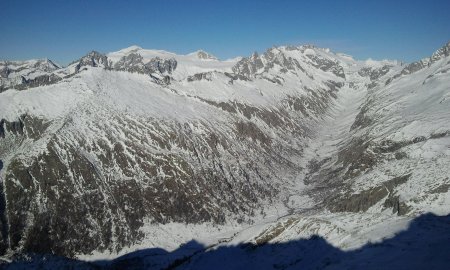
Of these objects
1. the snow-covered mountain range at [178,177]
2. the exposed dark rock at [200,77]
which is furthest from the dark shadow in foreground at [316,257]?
the exposed dark rock at [200,77]

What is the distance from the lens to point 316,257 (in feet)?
155

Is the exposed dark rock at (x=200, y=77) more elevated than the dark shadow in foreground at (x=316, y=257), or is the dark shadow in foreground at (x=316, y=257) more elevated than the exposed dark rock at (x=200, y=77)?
the exposed dark rock at (x=200, y=77)

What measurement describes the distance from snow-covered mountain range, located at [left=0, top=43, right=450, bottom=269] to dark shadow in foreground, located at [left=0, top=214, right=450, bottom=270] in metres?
0.91

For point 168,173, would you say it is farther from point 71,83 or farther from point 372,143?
point 372,143

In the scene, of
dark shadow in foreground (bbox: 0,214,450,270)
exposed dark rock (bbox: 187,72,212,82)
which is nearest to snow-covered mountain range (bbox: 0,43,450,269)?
dark shadow in foreground (bbox: 0,214,450,270)

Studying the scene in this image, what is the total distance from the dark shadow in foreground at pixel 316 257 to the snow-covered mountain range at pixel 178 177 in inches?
35.8

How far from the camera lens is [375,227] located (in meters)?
Result: 47.4

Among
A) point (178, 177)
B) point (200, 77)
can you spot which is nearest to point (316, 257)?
point (178, 177)

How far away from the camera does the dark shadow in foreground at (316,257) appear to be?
117 feet

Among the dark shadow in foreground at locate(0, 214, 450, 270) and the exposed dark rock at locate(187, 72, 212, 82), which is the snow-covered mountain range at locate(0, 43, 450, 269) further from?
the exposed dark rock at locate(187, 72, 212, 82)

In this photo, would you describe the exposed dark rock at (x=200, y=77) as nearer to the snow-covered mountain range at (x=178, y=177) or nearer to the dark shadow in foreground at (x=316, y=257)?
the snow-covered mountain range at (x=178, y=177)

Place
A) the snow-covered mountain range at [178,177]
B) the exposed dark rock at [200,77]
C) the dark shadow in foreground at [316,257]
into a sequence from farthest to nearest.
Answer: the exposed dark rock at [200,77]
the snow-covered mountain range at [178,177]
the dark shadow in foreground at [316,257]

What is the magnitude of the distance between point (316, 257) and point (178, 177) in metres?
51.0

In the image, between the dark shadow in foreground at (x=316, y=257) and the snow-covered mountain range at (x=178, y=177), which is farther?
the snow-covered mountain range at (x=178, y=177)
